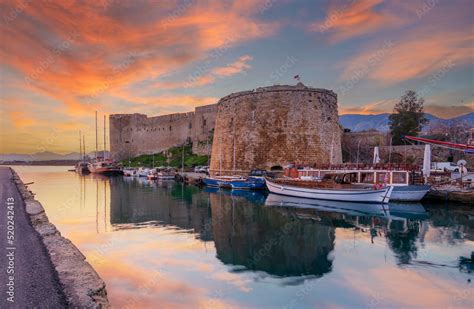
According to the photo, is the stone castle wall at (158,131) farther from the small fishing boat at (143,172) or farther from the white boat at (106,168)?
the small fishing boat at (143,172)

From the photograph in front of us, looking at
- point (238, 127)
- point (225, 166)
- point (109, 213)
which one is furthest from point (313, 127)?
point (109, 213)

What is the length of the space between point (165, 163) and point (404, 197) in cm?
3514

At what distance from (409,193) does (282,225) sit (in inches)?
340

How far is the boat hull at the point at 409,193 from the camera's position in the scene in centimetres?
1684

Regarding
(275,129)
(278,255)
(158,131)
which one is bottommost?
(278,255)

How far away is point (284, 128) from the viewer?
25.2 m

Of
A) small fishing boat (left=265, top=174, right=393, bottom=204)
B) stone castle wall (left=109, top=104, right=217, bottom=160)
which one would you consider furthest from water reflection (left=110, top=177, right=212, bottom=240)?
stone castle wall (left=109, top=104, right=217, bottom=160)

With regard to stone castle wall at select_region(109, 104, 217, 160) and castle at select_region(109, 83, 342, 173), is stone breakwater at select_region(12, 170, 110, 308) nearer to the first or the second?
castle at select_region(109, 83, 342, 173)

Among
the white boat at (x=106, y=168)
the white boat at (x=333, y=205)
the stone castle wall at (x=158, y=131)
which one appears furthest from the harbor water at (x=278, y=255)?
the white boat at (x=106, y=168)

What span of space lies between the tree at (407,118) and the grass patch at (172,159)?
2138 cm

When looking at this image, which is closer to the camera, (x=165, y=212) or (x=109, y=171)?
(x=165, y=212)

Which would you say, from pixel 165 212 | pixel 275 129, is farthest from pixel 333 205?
pixel 275 129

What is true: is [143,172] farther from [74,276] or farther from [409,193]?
[74,276]

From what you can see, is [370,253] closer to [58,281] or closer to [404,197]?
[58,281]
